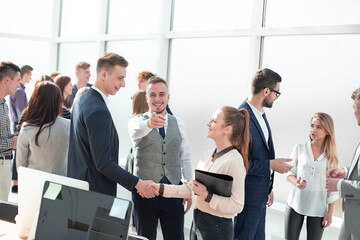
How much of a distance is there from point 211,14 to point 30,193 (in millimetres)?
3320

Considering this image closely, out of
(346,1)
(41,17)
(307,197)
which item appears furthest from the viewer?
(41,17)

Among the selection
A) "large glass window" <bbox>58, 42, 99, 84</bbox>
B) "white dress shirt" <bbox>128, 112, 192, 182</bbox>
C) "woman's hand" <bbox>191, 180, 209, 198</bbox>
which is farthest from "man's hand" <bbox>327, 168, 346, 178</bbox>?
"large glass window" <bbox>58, 42, 99, 84</bbox>

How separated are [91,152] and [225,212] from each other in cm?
89

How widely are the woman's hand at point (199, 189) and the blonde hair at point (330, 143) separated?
1.46m

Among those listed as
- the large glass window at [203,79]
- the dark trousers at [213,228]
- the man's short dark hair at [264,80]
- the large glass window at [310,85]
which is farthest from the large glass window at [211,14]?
the dark trousers at [213,228]

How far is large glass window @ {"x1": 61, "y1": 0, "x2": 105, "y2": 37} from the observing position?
6426 mm

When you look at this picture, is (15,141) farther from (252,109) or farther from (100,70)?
(252,109)

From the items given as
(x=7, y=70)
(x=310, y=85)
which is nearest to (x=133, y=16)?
(x=7, y=70)

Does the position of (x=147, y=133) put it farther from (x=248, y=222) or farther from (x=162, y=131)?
(x=248, y=222)

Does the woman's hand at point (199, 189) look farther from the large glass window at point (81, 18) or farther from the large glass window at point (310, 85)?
the large glass window at point (81, 18)

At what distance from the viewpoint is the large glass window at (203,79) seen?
15.1 ft

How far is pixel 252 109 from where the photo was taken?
3.28 m

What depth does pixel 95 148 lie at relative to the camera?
104 inches

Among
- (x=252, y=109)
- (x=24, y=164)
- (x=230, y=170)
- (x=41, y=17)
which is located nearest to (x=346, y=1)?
(x=252, y=109)
